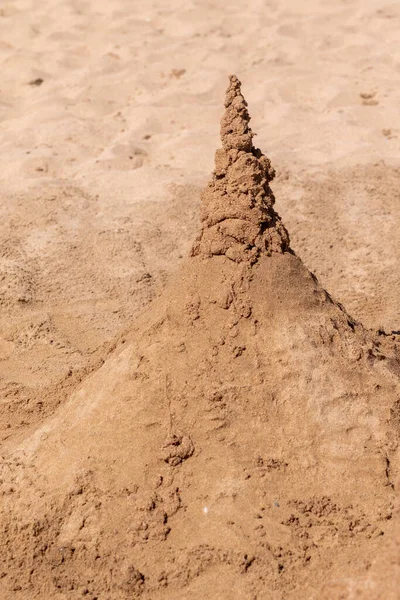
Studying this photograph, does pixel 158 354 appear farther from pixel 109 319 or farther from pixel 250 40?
pixel 250 40

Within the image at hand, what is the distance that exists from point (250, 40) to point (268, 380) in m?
5.37

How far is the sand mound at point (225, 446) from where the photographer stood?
236cm

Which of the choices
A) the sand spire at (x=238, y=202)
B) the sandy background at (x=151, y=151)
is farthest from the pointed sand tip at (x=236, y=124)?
the sandy background at (x=151, y=151)

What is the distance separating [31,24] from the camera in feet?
25.0

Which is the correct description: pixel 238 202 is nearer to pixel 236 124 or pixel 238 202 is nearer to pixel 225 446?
pixel 236 124

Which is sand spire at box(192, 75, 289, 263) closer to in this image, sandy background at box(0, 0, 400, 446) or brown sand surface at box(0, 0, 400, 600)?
brown sand surface at box(0, 0, 400, 600)

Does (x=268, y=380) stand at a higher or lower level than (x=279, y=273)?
lower

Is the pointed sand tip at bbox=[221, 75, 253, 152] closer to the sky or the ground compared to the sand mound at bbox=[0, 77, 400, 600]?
closer to the sky

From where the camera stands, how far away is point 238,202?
2.79 meters

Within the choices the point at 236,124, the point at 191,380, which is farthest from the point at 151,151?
the point at 191,380

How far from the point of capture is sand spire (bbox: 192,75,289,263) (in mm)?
2781

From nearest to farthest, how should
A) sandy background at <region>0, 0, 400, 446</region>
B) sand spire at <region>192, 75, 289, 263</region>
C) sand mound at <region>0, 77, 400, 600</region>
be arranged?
sand mound at <region>0, 77, 400, 600</region> < sand spire at <region>192, 75, 289, 263</region> < sandy background at <region>0, 0, 400, 446</region>

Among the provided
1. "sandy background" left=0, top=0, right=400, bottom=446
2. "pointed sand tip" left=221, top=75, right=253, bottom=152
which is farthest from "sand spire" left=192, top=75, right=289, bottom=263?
"sandy background" left=0, top=0, right=400, bottom=446

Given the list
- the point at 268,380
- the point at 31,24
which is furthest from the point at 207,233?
the point at 31,24
